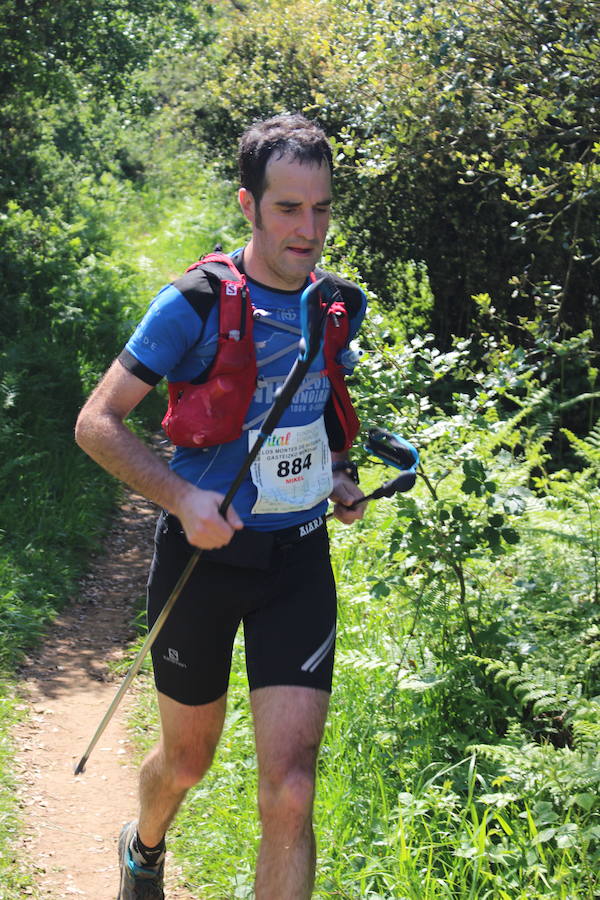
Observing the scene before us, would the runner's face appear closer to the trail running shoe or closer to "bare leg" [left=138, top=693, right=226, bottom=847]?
"bare leg" [left=138, top=693, right=226, bottom=847]

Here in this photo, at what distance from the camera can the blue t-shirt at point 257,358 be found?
3.13 m

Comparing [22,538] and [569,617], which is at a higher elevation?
[569,617]

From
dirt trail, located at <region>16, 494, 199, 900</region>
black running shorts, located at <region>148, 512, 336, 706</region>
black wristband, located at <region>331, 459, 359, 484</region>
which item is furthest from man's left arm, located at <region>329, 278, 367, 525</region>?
dirt trail, located at <region>16, 494, 199, 900</region>

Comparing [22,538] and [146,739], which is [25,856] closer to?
[146,739]

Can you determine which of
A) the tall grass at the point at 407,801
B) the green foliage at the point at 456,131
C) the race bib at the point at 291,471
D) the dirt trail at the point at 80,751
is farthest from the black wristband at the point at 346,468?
the green foliage at the point at 456,131

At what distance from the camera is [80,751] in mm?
5371

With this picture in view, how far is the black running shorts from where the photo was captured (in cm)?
331

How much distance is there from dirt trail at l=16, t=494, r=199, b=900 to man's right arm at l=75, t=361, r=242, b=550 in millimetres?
1869

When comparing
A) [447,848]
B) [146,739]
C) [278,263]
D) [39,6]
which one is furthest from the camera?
[39,6]

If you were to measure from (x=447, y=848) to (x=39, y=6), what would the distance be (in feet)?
27.3

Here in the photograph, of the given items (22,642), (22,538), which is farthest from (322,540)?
(22,538)

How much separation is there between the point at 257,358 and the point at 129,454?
49 centimetres

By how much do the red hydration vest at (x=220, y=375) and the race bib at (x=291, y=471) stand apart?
0.14 m

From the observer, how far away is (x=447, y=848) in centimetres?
380
